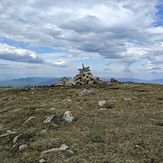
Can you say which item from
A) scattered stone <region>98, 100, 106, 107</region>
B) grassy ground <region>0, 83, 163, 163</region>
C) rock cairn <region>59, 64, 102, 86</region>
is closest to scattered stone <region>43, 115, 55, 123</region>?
grassy ground <region>0, 83, 163, 163</region>

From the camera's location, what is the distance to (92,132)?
20.5 metres

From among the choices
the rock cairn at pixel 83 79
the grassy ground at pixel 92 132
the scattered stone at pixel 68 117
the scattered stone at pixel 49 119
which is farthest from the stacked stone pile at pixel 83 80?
the scattered stone at pixel 49 119

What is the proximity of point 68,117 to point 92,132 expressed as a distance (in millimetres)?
3943

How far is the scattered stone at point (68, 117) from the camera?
23572mm

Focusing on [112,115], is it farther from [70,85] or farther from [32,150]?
[70,85]

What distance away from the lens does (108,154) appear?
54.9ft

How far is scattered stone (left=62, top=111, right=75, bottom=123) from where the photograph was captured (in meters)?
23.6

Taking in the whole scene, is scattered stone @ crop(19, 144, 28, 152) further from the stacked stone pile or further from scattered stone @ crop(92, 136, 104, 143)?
the stacked stone pile

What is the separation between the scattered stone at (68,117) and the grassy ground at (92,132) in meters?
0.40

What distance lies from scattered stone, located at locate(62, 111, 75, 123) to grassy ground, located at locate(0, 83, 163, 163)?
0.40m

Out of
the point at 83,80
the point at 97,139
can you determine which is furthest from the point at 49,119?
the point at 83,80

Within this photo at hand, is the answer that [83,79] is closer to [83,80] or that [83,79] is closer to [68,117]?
[83,80]

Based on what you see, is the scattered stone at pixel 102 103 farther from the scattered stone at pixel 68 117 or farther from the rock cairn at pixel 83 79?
the rock cairn at pixel 83 79

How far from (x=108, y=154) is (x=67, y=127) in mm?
5890
